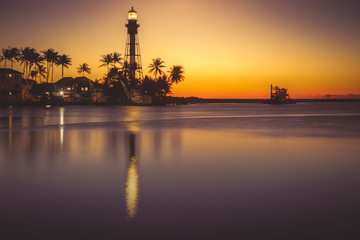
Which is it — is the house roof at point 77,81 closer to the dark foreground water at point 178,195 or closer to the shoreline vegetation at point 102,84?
the shoreline vegetation at point 102,84

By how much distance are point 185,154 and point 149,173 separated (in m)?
4.17

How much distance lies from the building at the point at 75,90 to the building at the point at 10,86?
1780 centimetres

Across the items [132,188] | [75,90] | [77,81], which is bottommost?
[132,188]

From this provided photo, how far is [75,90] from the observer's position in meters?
118

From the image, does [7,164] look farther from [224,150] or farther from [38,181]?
[224,150]

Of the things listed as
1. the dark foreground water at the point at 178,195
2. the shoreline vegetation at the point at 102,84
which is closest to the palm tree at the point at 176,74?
the shoreline vegetation at the point at 102,84

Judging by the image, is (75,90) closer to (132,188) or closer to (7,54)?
(7,54)

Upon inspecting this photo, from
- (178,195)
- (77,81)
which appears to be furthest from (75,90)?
(178,195)

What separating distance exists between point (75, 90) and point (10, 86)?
23.6 meters

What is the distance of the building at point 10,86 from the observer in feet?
315

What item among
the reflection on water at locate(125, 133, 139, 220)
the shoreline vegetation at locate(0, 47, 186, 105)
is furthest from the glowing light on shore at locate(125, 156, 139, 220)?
the shoreline vegetation at locate(0, 47, 186, 105)

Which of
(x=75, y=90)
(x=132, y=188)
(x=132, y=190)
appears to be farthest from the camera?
(x=75, y=90)

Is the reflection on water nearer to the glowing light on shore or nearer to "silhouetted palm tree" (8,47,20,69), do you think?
the glowing light on shore

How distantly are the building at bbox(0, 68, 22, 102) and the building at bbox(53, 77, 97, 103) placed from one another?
58.4 feet
